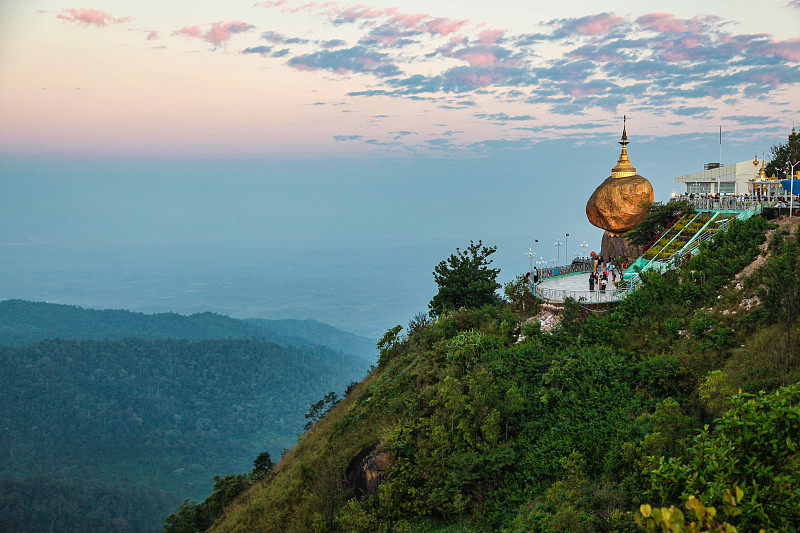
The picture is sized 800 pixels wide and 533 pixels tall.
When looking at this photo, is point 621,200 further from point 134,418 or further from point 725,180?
point 134,418

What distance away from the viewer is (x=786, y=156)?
4038 centimetres

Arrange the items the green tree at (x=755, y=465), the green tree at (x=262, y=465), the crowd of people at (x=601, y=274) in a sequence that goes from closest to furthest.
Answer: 1. the green tree at (x=755, y=465)
2. the crowd of people at (x=601, y=274)
3. the green tree at (x=262, y=465)

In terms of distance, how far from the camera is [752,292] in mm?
18609

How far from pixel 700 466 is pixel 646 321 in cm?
1178

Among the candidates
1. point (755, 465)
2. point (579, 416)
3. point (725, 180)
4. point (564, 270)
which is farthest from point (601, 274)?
point (725, 180)

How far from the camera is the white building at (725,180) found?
49.2m

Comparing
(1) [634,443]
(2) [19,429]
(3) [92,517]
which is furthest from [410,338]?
(2) [19,429]

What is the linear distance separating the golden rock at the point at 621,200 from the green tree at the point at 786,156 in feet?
43.2

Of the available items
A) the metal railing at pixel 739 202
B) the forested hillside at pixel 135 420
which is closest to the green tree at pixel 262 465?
the metal railing at pixel 739 202

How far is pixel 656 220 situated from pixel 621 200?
7.40ft

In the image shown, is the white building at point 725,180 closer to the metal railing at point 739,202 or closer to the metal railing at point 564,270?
the metal railing at point 739,202

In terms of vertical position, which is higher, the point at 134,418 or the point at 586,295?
the point at 586,295

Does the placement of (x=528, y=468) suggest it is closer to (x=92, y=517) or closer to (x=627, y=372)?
(x=627, y=372)

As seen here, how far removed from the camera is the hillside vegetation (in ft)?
41.2
